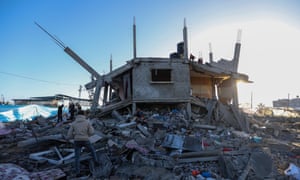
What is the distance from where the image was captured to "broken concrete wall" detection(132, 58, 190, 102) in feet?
37.0

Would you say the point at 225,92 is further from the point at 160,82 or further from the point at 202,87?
the point at 160,82

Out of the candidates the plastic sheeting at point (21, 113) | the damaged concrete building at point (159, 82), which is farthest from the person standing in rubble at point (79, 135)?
the plastic sheeting at point (21, 113)

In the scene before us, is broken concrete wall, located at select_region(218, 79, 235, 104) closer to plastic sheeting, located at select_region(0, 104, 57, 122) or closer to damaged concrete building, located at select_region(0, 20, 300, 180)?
damaged concrete building, located at select_region(0, 20, 300, 180)

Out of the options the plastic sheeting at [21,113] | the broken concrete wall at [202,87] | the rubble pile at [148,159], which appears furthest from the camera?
the broken concrete wall at [202,87]

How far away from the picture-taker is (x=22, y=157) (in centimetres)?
515

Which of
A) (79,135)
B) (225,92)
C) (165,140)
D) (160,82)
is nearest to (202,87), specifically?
(225,92)

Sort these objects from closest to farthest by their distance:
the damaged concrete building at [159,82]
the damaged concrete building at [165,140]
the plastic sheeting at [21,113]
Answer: the damaged concrete building at [165,140]
the damaged concrete building at [159,82]
the plastic sheeting at [21,113]

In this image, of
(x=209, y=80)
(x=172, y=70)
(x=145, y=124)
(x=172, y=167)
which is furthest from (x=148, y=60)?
(x=172, y=167)

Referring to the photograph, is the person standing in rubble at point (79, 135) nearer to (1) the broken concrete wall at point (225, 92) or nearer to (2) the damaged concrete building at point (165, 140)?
(2) the damaged concrete building at point (165, 140)

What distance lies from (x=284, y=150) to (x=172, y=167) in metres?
5.09

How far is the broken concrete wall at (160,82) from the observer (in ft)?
37.0

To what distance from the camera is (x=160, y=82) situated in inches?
446

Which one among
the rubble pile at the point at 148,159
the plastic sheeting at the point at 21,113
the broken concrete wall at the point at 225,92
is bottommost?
the rubble pile at the point at 148,159

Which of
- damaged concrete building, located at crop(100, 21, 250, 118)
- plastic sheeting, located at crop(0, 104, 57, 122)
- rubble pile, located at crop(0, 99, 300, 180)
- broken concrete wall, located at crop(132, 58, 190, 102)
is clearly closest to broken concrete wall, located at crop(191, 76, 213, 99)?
damaged concrete building, located at crop(100, 21, 250, 118)
